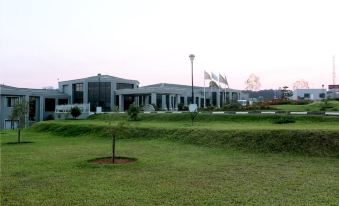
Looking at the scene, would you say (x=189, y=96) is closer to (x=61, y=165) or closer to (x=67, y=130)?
(x=67, y=130)

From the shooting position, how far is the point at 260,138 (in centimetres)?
1734

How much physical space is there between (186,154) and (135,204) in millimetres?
8086

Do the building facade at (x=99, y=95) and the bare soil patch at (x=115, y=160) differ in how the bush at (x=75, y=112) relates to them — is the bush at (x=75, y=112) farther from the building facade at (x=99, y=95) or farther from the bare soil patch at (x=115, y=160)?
the bare soil patch at (x=115, y=160)

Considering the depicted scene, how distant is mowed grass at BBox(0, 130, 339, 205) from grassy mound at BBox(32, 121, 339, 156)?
0.95 m

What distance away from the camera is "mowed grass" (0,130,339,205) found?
26.9ft

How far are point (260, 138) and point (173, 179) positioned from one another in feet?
26.5

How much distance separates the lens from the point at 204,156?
595 inches

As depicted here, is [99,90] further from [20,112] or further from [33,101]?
[20,112]

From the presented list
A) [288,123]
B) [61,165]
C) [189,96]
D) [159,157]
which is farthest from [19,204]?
[189,96]

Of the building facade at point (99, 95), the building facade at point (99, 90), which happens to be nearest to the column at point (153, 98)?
the building facade at point (99, 95)

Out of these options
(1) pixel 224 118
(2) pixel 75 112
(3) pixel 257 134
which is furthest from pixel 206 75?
(3) pixel 257 134

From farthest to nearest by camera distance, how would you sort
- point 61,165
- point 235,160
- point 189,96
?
point 189,96
point 235,160
point 61,165

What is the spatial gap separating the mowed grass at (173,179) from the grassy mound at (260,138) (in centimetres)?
95

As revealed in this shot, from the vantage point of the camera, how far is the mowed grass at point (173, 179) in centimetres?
819
